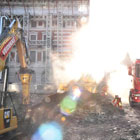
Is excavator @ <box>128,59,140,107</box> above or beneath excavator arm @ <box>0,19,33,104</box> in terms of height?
beneath

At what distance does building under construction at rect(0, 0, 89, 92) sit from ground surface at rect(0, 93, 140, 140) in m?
16.8

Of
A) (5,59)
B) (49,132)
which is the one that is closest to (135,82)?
(49,132)

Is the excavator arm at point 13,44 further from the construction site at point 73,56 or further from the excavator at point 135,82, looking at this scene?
the excavator at point 135,82

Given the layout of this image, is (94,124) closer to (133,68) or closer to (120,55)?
(133,68)

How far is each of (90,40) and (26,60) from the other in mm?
17484

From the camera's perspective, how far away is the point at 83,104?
11438mm

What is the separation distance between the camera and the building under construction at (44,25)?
89.0 ft

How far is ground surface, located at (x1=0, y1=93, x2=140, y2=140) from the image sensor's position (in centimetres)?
594

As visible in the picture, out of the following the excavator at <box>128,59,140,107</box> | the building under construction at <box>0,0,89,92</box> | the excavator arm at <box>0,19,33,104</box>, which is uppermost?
the building under construction at <box>0,0,89,92</box>

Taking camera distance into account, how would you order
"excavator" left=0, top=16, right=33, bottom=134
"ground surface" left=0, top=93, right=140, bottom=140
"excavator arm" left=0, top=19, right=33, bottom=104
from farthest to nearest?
"ground surface" left=0, top=93, right=140, bottom=140 → "excavator arm" left=0, top=19, right=33, bottom=104 → "excavator" left=0, top=16, right=33, bottom=134

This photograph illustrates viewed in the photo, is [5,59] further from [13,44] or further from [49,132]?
[49,132]

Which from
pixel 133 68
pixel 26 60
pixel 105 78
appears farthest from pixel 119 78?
pixel 26 60

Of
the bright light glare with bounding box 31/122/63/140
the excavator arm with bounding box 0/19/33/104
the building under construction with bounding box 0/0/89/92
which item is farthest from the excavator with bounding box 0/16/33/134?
the building under construction with bounding box 0/0/89/92

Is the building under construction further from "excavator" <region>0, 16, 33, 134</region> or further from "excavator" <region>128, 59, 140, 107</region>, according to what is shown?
"excavator" <region>0, 16, 33, 134</region>
